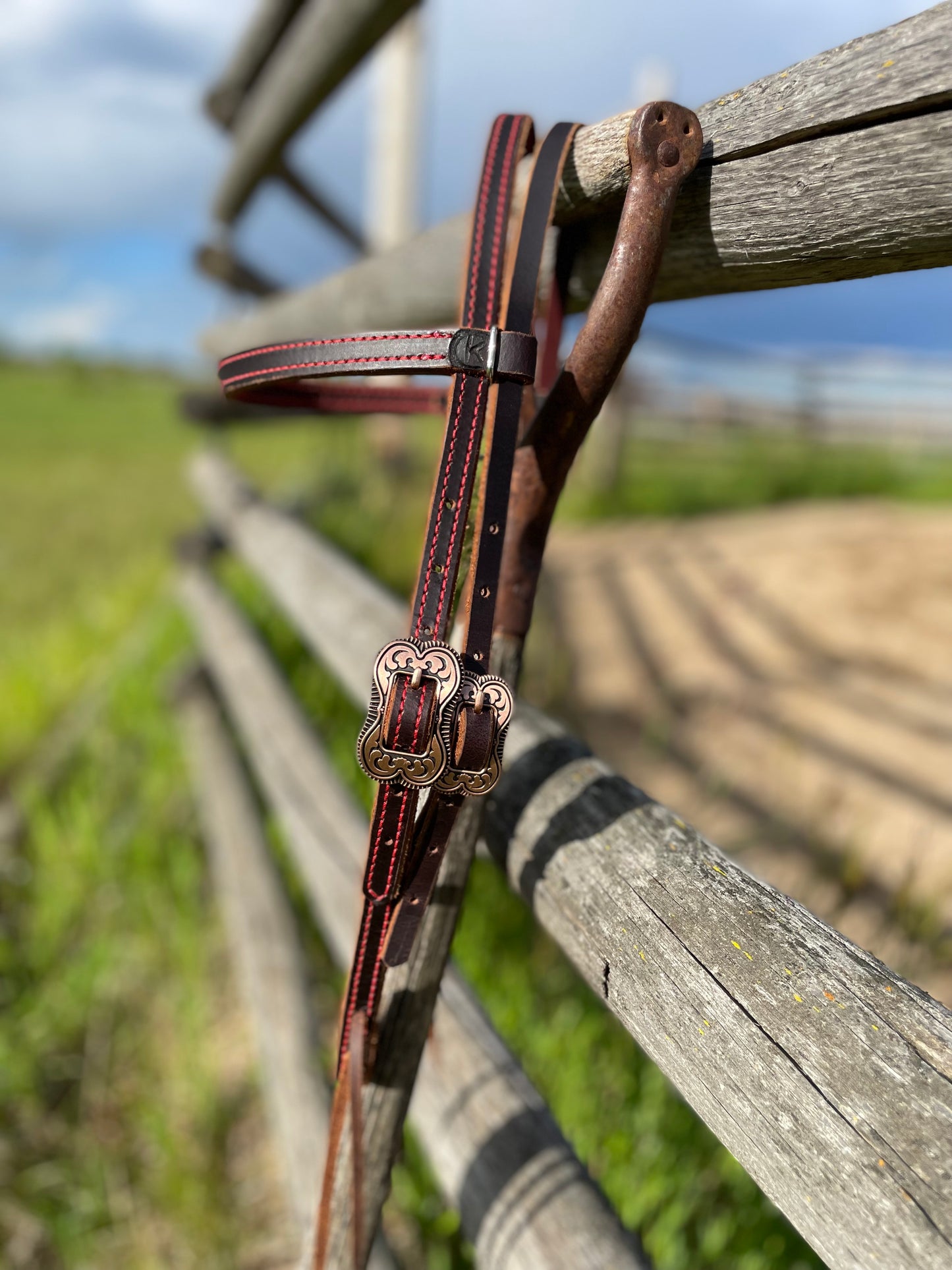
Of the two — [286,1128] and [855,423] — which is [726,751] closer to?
[286,1128]

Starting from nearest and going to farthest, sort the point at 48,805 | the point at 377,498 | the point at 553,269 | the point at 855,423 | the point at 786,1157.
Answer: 1. the point at 786,1157
2. the point at 553,269
3. the point at 48,805
4. the point at 377,498
5. the point at 855,423

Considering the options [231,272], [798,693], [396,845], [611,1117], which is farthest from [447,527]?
[231,272]

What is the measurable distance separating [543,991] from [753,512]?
464 centimetres

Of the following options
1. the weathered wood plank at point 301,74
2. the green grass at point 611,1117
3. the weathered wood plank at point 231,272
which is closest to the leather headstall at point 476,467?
the green grass at point 611,1117

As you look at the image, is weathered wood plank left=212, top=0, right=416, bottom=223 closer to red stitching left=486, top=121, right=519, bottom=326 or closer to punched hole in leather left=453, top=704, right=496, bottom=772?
red stitching left=486, top=121, right=519, bottom=326

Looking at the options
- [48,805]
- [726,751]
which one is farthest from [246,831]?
[726,751]

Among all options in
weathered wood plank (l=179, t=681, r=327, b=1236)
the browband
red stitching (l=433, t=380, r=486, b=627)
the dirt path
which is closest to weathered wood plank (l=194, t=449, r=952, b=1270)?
red stitching (l=433, t=380, r=486, b=627)

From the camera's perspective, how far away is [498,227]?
2.55ft

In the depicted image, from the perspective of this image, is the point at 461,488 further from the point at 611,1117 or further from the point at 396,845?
the point at 611,1117

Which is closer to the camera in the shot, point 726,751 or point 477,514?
point 477,514

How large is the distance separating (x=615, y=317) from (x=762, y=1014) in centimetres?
54

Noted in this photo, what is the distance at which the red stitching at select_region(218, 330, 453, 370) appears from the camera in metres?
0.71

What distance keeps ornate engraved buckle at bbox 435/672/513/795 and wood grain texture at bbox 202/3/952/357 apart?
0.42 meters

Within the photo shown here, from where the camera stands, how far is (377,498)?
520 centimetres
